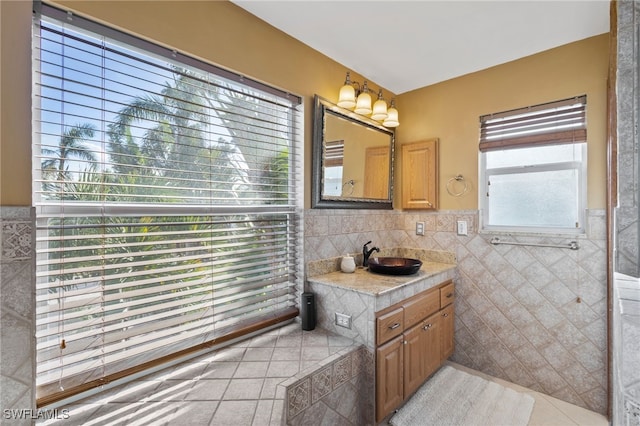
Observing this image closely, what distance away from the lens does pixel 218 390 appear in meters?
1.31

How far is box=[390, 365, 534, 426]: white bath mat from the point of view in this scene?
189 centimetres

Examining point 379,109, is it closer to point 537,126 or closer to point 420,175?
point 420,175

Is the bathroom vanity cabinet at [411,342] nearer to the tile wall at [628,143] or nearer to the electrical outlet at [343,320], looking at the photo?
the electrical outlet at [343,320]

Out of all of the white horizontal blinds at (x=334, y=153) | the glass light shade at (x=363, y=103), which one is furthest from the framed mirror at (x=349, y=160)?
the glass light shade at (x=363, y=103)

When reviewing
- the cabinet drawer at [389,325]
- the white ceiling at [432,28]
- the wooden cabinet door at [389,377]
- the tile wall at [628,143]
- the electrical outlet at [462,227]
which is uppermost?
the white ceiling at [432,28]

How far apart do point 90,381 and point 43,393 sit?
147 mm

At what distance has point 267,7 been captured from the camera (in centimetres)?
174

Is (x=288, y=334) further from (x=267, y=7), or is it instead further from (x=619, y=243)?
(x=267, y=7)

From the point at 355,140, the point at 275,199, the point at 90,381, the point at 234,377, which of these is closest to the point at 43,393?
the point at 90,381

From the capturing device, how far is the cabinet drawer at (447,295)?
2395 millimetres

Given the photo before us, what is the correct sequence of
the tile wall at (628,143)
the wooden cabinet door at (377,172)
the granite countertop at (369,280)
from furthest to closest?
1. the wooden cabinet door at (377,172)
2. the granite countertop at (369,280)
3. the tile wall at (628,143)

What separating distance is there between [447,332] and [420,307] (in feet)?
1.90

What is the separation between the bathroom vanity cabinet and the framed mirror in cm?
90

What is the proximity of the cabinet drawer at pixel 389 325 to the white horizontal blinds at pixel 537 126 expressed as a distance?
5.25ft
